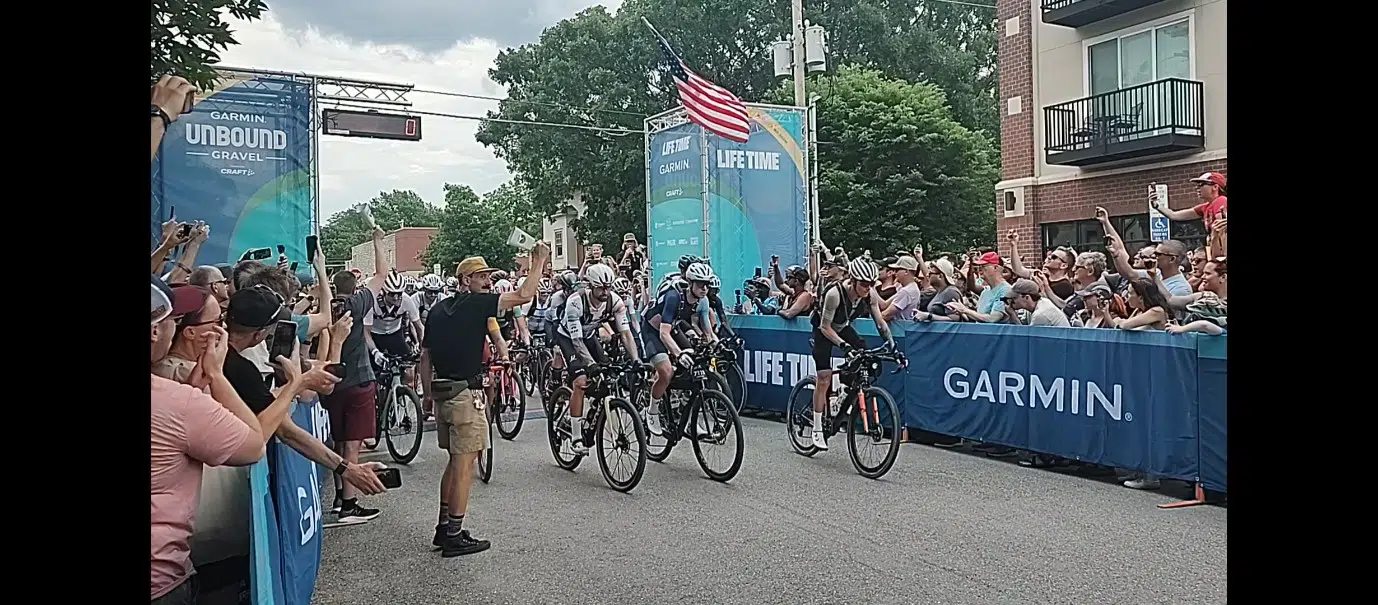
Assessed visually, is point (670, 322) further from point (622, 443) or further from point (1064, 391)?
point (1064, 391)

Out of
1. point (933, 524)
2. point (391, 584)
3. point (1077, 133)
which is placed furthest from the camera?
point (1077, 133)

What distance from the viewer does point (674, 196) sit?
16344 mm

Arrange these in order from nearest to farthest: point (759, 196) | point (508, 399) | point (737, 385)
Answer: point (508, 399)
point (737, 385)
point (759, 196)

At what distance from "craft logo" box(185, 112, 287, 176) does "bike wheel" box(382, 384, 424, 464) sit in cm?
326

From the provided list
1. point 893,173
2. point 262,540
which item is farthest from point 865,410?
point 893,173

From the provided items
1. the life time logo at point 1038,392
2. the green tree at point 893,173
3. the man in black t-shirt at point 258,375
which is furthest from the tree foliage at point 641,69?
the man in black t-shirt at point 258,375

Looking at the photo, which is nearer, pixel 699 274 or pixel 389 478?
pixel 389 478

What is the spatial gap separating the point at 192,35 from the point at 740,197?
1147 cm

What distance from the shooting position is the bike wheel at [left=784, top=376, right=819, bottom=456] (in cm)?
945

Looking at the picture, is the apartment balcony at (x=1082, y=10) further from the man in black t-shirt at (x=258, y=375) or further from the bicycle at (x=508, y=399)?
the man in black t-shirt at (x=258, y=375)
